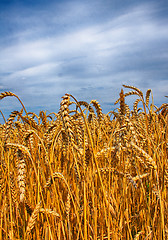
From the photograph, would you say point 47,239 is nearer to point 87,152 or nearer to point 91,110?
point 87,152

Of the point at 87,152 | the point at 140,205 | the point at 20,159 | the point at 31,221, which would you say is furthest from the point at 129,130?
the point at 140,205

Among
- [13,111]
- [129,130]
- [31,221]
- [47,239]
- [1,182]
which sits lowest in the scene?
[47,239]

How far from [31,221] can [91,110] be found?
2.76 feet

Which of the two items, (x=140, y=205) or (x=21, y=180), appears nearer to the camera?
(x=21, y=180)

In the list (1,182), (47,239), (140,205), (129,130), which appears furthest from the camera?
(140,205)

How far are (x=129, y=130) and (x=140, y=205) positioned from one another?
0.90 m

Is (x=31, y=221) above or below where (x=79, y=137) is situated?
below

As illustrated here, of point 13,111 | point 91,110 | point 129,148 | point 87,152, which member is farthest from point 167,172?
point 13,111

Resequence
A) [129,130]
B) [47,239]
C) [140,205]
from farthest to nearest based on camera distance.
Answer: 1. [140,205]
2. [47,239]
3. [129,130]

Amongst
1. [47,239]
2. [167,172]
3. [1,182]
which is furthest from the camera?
[1,182]

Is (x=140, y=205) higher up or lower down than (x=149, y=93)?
lower down

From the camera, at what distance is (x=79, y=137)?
1.40 m

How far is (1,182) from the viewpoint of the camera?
1.46m

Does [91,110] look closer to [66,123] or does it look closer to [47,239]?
[66,123]
